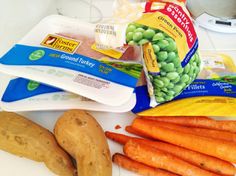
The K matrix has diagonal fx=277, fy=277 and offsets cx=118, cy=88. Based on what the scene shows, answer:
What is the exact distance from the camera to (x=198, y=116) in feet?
1.77

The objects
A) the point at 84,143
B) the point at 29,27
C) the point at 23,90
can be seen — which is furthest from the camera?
the point at 29,27

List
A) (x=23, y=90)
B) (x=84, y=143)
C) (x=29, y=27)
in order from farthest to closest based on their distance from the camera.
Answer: (x=29, y=27) → (x=23, y=90) → (x=84, y=143)

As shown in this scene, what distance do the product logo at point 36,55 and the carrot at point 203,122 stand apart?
0.83 ft

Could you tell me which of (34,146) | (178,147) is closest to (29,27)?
(34,146)

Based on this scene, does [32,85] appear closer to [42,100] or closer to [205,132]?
[42,100]

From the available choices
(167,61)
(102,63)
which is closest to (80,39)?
(102,63)

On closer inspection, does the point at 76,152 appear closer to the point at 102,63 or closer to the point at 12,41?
the point at 102,63

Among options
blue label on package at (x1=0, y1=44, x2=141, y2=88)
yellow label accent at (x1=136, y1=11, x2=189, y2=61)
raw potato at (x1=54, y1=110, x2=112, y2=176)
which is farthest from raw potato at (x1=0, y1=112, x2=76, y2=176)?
yellow label accent at (x1=136, y1=11, x2=189, y2=61)

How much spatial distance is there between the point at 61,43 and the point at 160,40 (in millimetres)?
228

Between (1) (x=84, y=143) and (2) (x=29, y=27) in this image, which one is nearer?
(1) (x=84, y=143)

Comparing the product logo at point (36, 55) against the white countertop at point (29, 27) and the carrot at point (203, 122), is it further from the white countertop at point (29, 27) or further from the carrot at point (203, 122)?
the carrot at point (203, 122)

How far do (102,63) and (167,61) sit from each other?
0.45 ft

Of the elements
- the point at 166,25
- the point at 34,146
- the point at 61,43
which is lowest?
the point at 34,146

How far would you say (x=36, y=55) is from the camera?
0.55 metres
